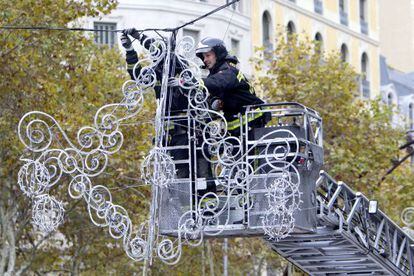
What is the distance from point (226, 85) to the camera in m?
18.0

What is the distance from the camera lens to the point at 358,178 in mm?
39938

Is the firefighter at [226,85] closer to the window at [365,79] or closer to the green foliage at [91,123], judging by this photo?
the green foliage at [91,123]

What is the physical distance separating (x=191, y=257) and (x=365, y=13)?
3248cm

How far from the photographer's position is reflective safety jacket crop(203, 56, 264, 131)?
18.0 meters

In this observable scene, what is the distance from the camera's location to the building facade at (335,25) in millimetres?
60375

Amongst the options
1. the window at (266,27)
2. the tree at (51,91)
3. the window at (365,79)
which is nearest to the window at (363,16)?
the window at (365,79)

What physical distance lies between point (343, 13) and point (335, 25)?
5.58 ft

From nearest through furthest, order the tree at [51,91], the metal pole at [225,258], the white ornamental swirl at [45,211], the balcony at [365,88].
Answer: the white ornamental swirl at [45,211], the tree at [51,91], the metal pole at [225,258], the balcony at [365,88]

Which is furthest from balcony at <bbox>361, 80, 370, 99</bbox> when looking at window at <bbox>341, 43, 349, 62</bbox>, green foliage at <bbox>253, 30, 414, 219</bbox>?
green foliage at <bbox>253, 30, 414, 219</bbox>

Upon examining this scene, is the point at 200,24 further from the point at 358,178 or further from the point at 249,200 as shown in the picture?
the point at 249,200

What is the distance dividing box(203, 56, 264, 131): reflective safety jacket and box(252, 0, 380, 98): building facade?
39.3 metres

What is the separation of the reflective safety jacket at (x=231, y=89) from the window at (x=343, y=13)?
165 feet

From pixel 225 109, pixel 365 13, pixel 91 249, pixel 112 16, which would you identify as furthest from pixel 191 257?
pixel 365 13

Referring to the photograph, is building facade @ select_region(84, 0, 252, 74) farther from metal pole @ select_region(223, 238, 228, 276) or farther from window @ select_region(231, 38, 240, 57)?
metal pole @ select_region(223, 238, 228, 276)
